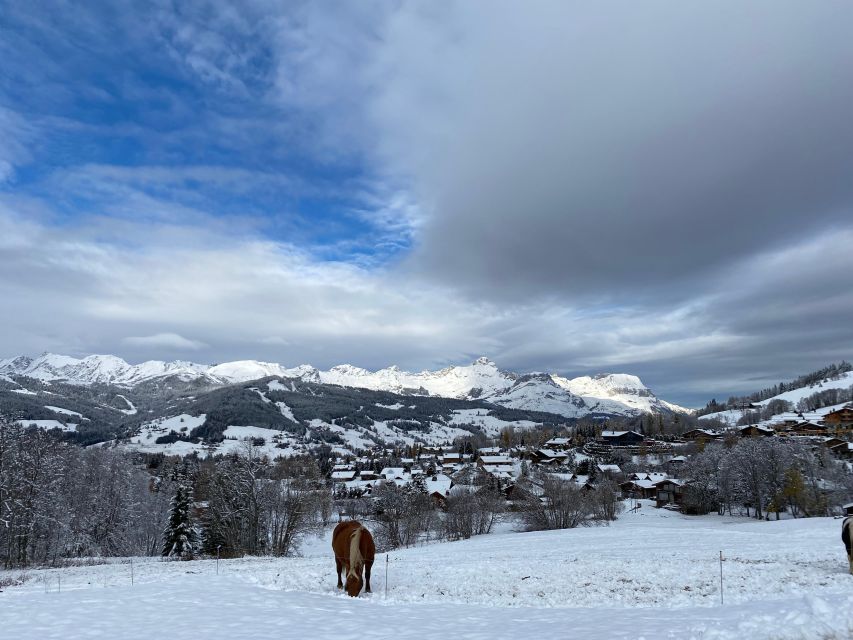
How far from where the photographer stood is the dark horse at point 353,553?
19.7 m

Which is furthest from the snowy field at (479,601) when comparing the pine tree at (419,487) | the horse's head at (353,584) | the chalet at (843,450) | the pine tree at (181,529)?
the chalet at (843,450)

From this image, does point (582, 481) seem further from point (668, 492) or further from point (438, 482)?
point (438, 482)

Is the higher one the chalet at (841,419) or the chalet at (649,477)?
the chalet at (841,419)

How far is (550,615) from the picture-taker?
16.0 metres

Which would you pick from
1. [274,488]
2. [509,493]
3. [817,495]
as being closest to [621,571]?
[274,488]

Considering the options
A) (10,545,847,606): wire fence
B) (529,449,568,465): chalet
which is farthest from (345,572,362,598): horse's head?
(529,449,568,465): chalet

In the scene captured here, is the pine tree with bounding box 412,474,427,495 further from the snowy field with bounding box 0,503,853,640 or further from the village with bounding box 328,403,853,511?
the snowy field with bounding box 0,503,853,640

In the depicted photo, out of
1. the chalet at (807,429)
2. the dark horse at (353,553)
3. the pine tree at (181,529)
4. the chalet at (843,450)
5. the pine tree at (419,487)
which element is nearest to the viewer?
the dark horse at (353,553)

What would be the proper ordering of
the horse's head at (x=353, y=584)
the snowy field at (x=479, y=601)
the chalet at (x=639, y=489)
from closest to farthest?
1. the snowy field at (x=479, y=601)
2. the horse's head at (x=353, y=584)
3. the chalet at (x=639, y=489)

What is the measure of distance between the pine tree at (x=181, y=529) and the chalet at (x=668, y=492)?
3722 inches

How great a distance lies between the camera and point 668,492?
11281cm

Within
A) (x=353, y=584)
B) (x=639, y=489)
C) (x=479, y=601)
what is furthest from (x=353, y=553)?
(x=639, y=489)

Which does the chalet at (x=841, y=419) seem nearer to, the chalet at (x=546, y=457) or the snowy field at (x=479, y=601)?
the chalet at (x=546, y=457)

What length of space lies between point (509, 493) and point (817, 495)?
57.8m
